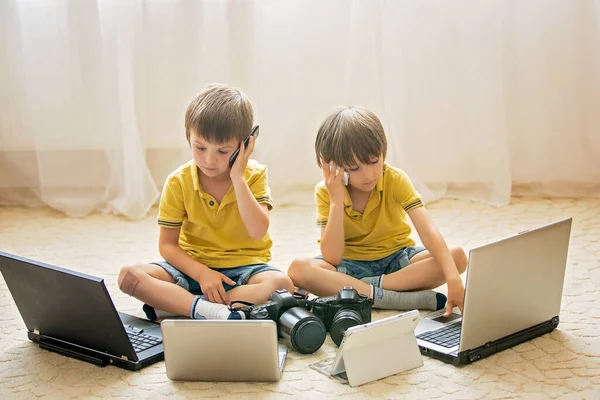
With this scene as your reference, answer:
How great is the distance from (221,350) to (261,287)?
0.99 ft

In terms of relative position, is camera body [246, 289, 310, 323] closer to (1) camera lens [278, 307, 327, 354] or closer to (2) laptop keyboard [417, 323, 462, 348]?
(1) camera lens [278, 307, 327, 354]

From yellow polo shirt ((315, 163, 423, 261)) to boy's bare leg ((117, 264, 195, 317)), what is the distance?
0.33 metres

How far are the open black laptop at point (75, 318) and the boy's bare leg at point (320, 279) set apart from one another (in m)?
0.32

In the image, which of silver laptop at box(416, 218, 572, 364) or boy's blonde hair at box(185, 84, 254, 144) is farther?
boy's blonde hair at box(185, 84, 254, 144)

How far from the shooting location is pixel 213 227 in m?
1.71

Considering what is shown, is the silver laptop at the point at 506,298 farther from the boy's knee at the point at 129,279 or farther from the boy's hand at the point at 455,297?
the boy's knee at the point at 129,279

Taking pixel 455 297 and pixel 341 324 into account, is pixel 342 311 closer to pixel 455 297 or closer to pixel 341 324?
pixel 341 324

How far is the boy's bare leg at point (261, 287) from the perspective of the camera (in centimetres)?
163

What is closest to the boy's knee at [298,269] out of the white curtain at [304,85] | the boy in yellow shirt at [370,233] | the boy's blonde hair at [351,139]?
the boy in yellow shirt at [370,233]

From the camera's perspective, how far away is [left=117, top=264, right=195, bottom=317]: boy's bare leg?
162cm

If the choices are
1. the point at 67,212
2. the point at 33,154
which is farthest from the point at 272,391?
the point at 33,154

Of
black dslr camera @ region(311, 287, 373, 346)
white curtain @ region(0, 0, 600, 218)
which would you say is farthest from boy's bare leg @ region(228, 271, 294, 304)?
white curtain @ region(0, 0, 600, 218)

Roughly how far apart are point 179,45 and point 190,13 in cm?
10

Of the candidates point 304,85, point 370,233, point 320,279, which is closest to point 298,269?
point 320,279
